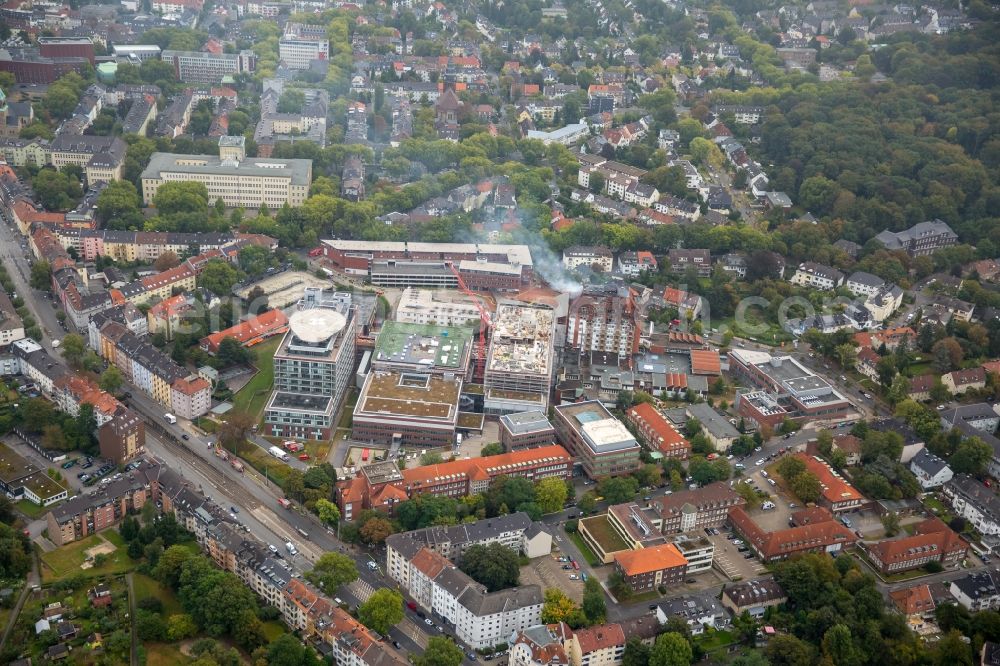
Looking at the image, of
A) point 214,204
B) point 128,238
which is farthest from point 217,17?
point 128,238

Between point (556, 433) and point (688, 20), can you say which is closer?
point (556, 433)

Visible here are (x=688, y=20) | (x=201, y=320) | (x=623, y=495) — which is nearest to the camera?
(x=623, y=495)

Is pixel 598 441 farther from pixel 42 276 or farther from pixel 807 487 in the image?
pixel 42 276

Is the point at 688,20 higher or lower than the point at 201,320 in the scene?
higher

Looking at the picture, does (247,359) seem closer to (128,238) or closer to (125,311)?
(125,311)

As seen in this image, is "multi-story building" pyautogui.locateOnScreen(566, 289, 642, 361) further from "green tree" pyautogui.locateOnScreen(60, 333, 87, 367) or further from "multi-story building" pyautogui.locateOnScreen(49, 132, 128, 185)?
"multi-story building" pyautogui.locateOnScreen(49, 132, 128, 185)
